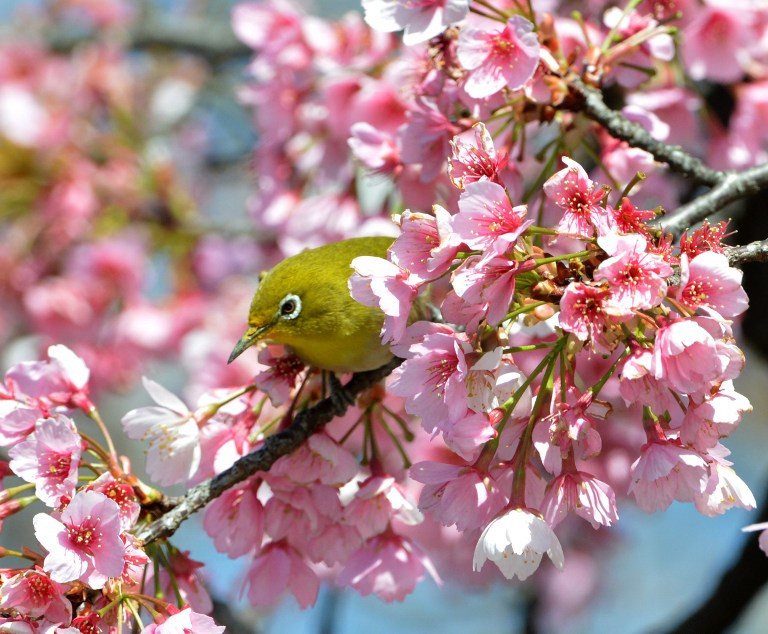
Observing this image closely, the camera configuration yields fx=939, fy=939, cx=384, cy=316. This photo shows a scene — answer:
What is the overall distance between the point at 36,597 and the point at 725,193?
5.21 ft

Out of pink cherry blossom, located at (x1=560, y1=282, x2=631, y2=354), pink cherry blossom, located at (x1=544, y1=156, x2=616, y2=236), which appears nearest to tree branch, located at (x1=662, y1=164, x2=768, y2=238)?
pink cherry blossom, located at (x1=544, y1=156, x2=616, y2=236)

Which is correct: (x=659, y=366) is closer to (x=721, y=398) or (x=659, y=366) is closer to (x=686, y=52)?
(x=721, y=398)

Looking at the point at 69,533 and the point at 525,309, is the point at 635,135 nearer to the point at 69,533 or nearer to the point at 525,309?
the point at 525,309

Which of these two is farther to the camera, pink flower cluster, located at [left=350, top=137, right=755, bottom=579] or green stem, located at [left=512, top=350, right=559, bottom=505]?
green stem, located at [left=512, top=350, right=559, bottom=505]

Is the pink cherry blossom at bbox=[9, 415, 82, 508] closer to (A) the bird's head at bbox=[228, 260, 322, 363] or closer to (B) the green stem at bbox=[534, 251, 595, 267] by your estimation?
(A) the bird's head at bbox=[228, 260, 322, 363]

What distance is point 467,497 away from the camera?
61.8 inches

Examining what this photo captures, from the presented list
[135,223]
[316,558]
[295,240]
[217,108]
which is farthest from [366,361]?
[217,108]

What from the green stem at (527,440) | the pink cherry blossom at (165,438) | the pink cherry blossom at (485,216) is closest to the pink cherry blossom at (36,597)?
the pink cherry blossom at (165,438)

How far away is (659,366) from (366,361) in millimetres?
880

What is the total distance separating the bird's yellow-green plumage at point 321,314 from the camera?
211 centimetres

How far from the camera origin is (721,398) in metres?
1.42

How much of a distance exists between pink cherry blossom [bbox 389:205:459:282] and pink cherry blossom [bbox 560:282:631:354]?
0.64 ft

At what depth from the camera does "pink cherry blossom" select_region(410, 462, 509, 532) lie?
5.14ft

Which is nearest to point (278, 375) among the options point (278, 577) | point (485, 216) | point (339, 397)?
point (339, 397)
